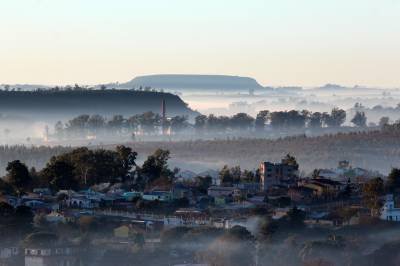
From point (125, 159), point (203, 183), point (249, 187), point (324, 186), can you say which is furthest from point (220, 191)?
point (125, 159)

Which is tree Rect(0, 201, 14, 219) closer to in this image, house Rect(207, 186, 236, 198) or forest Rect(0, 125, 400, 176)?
house Rect(207, 186, 236, 198)

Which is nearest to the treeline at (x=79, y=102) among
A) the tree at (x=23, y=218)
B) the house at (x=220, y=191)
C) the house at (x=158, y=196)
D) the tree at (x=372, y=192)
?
the house at (x=220, y=191)

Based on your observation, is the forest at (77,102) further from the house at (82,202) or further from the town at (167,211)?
the house at (82,202)

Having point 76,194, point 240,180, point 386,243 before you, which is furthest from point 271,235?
point 240,180

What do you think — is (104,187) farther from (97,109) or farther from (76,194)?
(97,109)

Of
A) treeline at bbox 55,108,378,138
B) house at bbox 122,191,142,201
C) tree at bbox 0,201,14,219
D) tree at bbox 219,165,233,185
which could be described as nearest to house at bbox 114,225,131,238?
tree at bbox 0,201,14,219

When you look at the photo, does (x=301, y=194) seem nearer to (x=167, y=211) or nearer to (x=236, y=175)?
(x=167, y=211)
